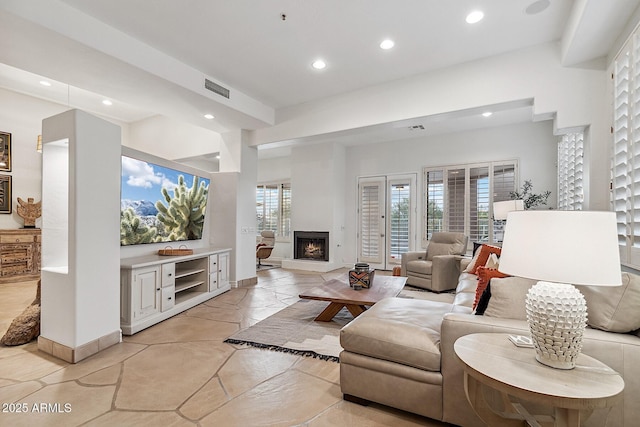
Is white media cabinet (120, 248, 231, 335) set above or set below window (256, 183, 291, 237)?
below

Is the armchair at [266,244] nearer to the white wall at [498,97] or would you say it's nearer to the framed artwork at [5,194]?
the white wall at [498,97]

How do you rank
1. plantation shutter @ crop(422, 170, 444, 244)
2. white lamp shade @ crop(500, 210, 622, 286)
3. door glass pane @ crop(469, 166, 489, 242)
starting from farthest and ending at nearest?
plantation shutter @ crop(422, 170, 444, 244) < door glass pane @ crop(469, 166, 489, 242) < white lamp shade @ crop(500, 210, 622, 286)

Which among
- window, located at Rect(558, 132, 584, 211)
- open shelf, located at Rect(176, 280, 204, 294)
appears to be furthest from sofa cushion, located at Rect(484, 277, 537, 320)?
open shelf, located at Rect(176, 280, 204, 294)

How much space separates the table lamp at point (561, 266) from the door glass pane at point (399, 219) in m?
5.86

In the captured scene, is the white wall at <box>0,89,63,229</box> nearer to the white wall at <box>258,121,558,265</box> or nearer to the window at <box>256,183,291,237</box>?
the window at <box>256,183,291,237</box>

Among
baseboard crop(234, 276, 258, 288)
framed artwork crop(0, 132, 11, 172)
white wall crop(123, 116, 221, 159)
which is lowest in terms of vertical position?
baseboard crop(234, 276, 258, 288)

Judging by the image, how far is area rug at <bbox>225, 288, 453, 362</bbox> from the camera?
2.81 metres

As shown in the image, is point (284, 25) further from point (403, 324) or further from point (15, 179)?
point (15, 179)

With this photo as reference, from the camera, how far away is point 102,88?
3.72m

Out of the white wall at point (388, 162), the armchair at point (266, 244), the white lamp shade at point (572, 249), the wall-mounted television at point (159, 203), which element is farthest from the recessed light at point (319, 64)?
the armchair at point (266, 244)

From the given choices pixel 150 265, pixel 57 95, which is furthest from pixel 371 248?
pixel 57 95

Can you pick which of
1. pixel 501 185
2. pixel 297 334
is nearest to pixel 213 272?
pixel 297 334

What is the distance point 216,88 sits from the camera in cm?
417

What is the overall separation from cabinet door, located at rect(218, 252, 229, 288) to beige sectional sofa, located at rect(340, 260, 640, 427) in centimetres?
320
